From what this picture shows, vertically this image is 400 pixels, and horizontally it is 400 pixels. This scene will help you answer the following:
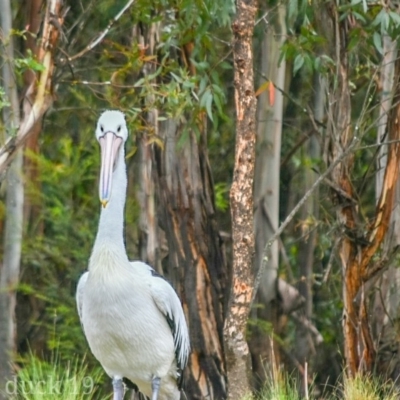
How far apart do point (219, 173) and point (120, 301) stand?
6592 millimetres

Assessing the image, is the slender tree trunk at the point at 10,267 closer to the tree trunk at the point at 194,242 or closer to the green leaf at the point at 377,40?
the tree trunk at the point at 194,242

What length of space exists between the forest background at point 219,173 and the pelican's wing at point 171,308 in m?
0.64

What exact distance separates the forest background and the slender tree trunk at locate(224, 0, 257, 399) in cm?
1

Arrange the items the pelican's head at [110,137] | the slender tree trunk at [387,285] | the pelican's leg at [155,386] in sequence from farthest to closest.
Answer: the slender tree trunk at [387,285], the pelican's leg at [155,386], the pelican's head at [110,137]

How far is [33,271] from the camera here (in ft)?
44.0

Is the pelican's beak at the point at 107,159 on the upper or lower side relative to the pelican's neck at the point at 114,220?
upper

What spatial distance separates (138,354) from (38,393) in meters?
1.01

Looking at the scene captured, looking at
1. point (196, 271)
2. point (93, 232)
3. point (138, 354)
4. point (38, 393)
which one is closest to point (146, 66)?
point (196, 271)

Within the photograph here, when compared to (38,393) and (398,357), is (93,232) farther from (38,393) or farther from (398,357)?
(38,393)

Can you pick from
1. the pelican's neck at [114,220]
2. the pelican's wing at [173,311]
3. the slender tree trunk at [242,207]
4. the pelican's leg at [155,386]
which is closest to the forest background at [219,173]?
the slender tree trunk at [242,207]

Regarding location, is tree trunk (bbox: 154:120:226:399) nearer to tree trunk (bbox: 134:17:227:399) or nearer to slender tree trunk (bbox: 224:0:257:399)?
tree trunk (bbox: 134:17:227:399)

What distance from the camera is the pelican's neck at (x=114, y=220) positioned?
736 centimetres

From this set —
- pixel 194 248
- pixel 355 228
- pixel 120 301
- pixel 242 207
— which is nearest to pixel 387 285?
pixel 355 228

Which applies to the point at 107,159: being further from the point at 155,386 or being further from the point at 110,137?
the point at 155,386
